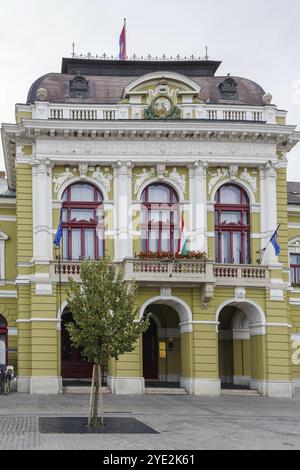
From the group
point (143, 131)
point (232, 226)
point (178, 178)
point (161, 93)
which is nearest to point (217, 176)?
point (178, 178)

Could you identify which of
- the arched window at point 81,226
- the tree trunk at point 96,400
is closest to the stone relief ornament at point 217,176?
the arched window at point 81,226

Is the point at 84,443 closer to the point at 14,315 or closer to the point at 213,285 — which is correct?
the point at 213,285

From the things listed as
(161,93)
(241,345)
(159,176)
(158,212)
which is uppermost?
(161,93)

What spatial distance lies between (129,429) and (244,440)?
12.3 feet

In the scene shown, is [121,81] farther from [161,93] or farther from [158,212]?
[158,212]

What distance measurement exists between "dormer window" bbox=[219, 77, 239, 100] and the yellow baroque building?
1.20 feet

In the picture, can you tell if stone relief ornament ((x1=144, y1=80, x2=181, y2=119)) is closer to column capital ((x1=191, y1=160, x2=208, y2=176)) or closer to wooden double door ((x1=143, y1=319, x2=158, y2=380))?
column capital ((x1=191, y1=160, x2=208, y2=176))

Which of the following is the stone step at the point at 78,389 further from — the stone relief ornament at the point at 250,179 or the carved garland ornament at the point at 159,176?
the stone relief ornament at the point at 250,179

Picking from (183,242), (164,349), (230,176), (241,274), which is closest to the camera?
(183,242)

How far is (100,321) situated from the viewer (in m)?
26.2

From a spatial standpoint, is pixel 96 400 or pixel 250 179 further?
pixel 250 179

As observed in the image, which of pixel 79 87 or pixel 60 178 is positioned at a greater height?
pixel 79 87

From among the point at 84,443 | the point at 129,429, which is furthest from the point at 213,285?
the point at 84,443

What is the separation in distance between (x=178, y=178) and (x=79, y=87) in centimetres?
710
